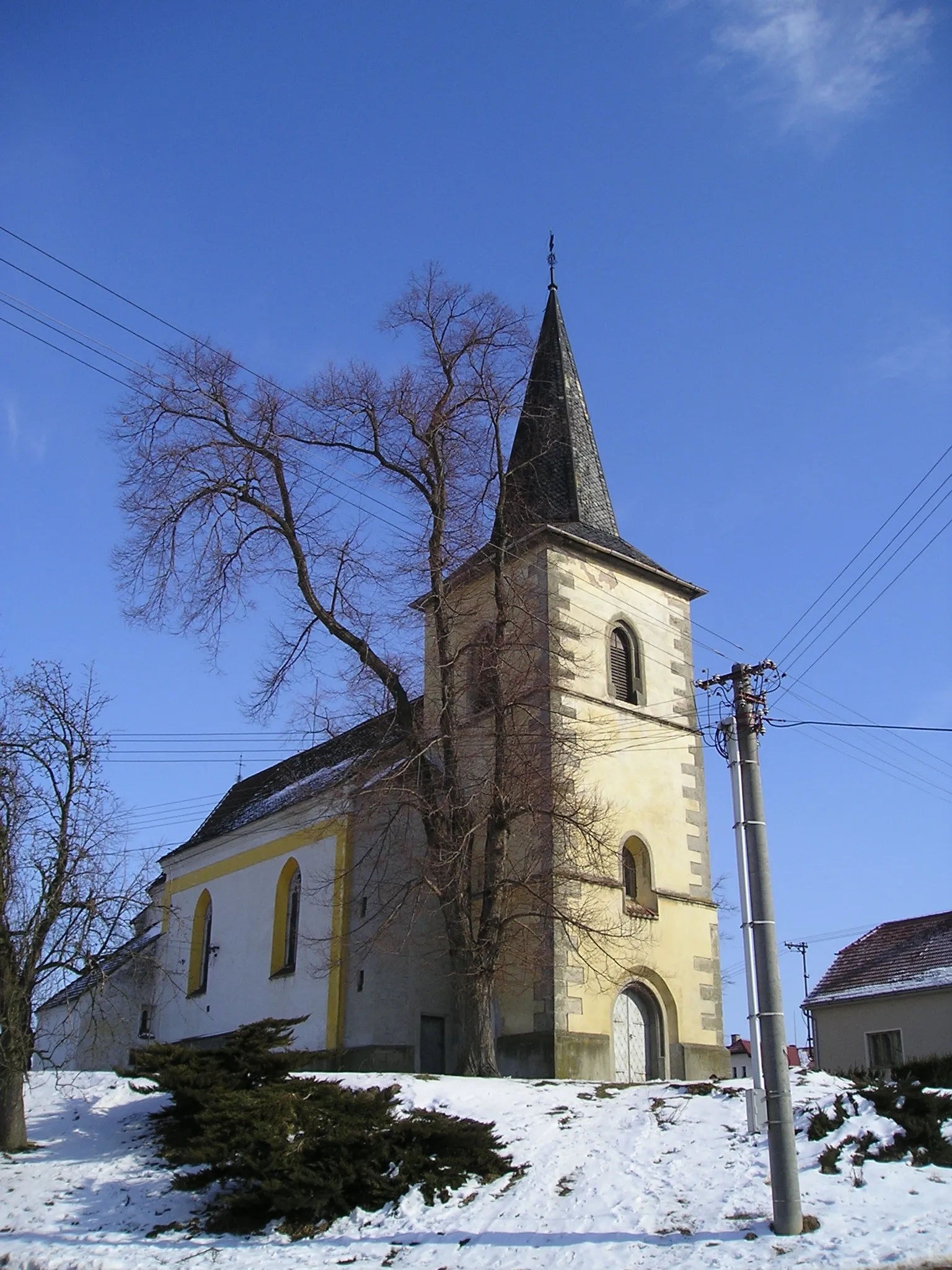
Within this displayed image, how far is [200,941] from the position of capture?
2961 cm

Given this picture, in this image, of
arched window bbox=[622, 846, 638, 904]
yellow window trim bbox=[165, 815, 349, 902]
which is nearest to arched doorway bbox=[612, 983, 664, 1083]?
arched window bbox=[622, 846, 638, 904]

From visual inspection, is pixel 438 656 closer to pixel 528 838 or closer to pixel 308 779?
pixel 528 838

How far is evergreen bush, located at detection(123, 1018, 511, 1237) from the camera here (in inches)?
493

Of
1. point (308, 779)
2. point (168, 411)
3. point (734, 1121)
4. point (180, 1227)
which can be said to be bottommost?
point (180, 1227)

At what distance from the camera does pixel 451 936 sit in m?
20.4

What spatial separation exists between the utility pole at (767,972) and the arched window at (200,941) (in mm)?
19060

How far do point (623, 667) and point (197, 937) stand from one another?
12680 mm

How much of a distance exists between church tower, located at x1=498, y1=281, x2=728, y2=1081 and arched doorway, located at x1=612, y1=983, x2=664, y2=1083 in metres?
0.03

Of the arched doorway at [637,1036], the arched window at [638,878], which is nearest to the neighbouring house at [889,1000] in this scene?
the arched doorway at [637,1036]

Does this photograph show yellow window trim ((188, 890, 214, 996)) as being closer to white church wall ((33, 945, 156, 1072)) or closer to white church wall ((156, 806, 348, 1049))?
white church wall ((156, 806, 348, 1049))

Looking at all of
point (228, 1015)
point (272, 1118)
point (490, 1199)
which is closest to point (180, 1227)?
point (272, 1118)

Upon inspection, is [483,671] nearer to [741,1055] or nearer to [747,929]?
[747,929]

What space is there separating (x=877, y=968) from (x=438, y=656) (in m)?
15.2

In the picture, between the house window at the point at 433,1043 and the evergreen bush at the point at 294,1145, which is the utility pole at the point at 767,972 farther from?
the house window at the point at 433,1043
